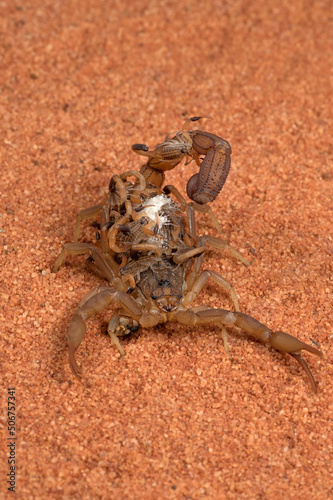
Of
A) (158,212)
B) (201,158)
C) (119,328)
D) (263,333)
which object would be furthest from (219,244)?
(119,328)

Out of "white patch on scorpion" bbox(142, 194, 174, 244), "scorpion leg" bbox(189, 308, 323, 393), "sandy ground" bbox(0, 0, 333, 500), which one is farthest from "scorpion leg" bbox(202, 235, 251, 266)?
"scorpion leg" bbox(189, 308, 323, 393)

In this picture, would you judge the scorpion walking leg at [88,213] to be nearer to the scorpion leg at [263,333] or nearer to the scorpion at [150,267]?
the scorpion at [150,267]

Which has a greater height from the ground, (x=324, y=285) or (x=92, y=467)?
(x=324, y=285)

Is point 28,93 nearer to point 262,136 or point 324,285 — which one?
point 262,136

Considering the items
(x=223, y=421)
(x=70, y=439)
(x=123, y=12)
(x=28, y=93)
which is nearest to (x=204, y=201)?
(x=223, y=421)

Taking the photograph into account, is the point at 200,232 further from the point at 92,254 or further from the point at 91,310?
the point at 91,310

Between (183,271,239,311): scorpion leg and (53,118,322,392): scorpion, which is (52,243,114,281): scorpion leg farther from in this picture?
(183,271,239,311): scorpion leg
